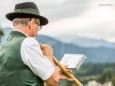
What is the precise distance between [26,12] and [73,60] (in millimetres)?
740

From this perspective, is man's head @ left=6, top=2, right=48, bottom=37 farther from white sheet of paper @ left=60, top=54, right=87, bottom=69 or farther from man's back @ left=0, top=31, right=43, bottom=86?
white sheet of paper @ left=60, top=54, right=87, bottom=69

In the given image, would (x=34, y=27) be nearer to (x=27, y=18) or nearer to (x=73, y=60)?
(x=27, y=18)

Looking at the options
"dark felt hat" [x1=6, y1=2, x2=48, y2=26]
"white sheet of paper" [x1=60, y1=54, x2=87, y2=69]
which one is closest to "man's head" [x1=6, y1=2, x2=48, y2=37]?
"dark felt hat" [x1=6, y1=2, x2=48, y2=26]

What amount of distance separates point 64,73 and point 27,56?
61 cm

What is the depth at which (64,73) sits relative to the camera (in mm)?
5422

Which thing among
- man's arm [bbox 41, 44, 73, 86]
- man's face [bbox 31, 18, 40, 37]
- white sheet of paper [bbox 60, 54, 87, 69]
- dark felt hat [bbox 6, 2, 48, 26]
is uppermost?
dark felt hat [bbox 6, 2, 48, 26]

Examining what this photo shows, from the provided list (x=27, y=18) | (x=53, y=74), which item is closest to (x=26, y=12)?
(x=27, y=18)

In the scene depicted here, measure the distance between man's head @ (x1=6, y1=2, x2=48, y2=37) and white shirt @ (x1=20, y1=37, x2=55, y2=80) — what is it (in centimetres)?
18

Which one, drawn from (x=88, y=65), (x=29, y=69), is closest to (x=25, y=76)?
(x=29, y=69)

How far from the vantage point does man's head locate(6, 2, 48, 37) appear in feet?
16.9

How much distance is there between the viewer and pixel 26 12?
5.25 m

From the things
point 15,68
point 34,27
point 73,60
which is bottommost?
point 73,60

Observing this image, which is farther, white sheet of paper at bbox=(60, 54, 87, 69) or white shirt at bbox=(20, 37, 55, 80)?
white sheet of paper at bbox=(60, 54, 87, 69)

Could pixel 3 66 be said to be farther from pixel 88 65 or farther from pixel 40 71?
pixel 88 65
